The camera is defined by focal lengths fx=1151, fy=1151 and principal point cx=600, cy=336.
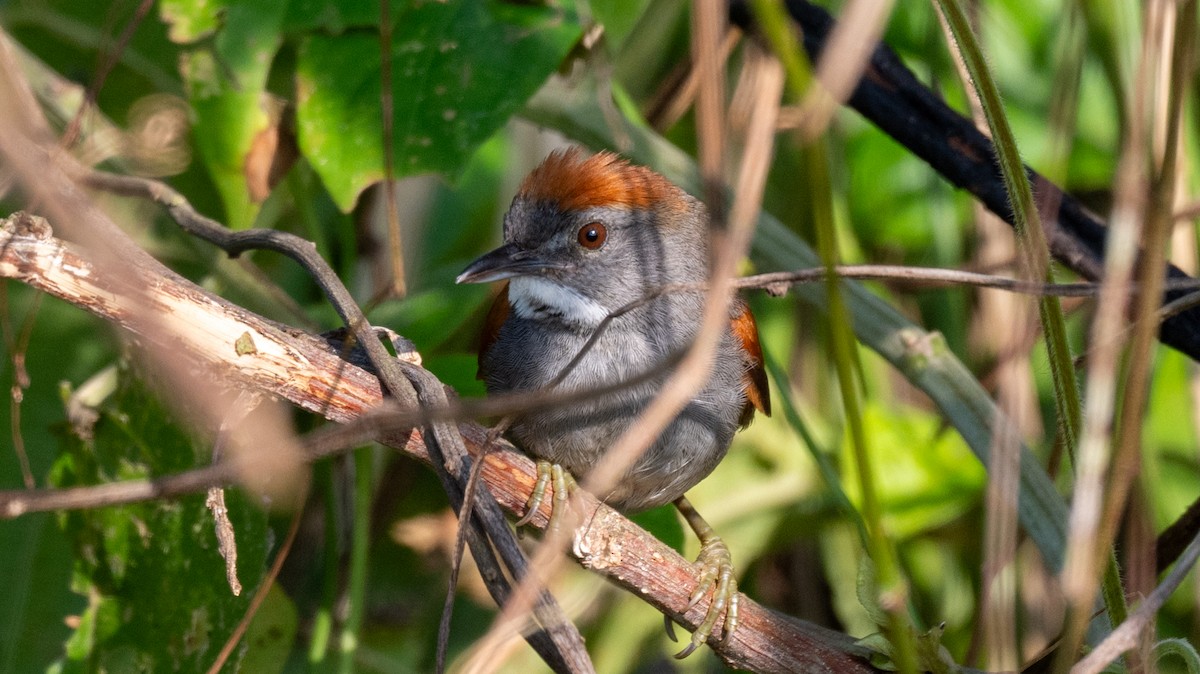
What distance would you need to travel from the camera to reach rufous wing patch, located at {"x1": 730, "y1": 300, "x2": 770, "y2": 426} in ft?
10.2

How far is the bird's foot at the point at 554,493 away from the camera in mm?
2316

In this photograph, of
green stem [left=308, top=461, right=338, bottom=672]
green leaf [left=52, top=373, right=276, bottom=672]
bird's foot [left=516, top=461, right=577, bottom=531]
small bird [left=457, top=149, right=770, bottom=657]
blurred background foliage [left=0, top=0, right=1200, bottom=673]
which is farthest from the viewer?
green stem [left=308, top=461, right=338, bottom=672]

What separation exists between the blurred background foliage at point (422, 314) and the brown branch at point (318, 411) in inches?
12.2

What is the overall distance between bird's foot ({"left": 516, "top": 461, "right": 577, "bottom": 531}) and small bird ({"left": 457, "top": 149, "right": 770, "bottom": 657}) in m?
0.11

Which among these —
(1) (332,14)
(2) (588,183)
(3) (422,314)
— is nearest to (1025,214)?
(2) (588,183)

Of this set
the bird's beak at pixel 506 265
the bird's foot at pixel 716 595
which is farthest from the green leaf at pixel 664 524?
the bird's beak at pixel 506 265

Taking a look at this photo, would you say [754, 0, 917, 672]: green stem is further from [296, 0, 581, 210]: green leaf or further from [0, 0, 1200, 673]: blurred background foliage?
[296, 0, 581, 210]: green leaf

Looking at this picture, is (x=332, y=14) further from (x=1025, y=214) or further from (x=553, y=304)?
(x=1025, y=214)

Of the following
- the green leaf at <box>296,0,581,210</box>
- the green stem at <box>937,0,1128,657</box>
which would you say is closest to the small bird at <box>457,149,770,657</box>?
the green leaf at <box>296,0,581,210</box>

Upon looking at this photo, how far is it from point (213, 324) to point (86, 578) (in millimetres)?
1536

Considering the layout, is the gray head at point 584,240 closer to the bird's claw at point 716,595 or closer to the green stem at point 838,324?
the bird's claw at point 716,595

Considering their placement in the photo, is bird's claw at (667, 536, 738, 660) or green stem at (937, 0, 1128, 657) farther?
bird's claw at (667, 536, 738, 660)

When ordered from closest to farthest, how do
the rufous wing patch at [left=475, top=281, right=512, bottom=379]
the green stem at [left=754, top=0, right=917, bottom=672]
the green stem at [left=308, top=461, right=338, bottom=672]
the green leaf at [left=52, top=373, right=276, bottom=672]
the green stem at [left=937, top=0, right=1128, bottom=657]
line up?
the green stem at [left=754, top=0, right=917, bottom=672], the green stem at [left=937, top=0, right=1128, bottom=657], the green leaf at [left=52, top=373, right=276, bottom=672], the rufous wing patch at [left=475, top=281, right=512, bottom=379], the green stem at [left=308, top=461, right=338, bottom=672]

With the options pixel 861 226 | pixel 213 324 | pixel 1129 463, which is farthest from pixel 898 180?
pixel 213 324
